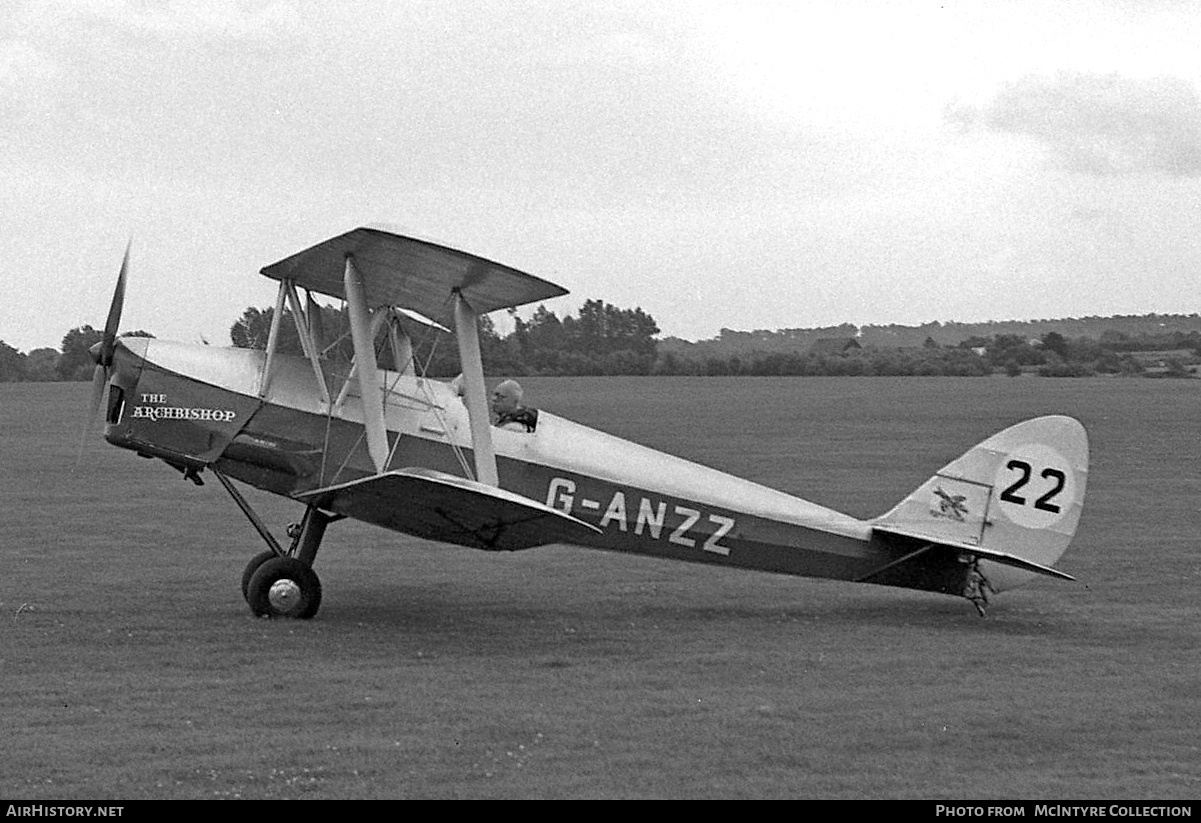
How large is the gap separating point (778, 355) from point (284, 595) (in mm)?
58099

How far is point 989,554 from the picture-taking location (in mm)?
10438

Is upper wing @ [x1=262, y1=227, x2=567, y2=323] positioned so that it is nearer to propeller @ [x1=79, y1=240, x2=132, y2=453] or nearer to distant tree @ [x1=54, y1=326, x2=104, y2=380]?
propeller @ [x1=79, y1=240, x2=132, y2=453]

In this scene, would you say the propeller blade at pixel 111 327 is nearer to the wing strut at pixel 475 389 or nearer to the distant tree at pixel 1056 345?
the wing strut at pixel 475 389

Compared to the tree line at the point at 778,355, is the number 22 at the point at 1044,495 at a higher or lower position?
lower

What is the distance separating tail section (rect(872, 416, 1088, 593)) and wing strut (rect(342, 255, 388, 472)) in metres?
3.54

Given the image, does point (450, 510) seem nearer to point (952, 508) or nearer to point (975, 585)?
point (952, 508)

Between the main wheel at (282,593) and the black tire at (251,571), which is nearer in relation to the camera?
the main wheel at (282,593)

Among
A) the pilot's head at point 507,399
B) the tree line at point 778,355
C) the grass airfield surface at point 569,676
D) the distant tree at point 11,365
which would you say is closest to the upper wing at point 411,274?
the pilot's head at point 507,399

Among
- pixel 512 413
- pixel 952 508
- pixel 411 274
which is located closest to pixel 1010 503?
pixel 952 508

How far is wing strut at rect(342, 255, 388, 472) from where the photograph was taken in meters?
9.66

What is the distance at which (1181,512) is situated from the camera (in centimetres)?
1819

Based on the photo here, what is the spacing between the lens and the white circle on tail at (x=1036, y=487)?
35.4 ft

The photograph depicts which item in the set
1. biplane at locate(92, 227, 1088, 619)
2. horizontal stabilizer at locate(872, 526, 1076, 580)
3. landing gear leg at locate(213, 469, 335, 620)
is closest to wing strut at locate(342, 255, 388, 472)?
biplane at locate(92, 227, 1088, 619)

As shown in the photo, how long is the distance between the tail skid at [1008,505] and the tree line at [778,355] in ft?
83.3
